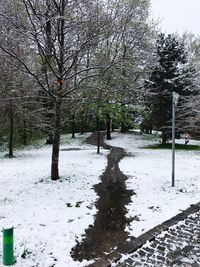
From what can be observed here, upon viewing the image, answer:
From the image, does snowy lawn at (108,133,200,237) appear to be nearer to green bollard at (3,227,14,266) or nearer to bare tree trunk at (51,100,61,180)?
green bollard at (3,227,14,266)

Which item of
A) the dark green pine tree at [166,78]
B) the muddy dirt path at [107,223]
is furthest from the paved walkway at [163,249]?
the dark green pine tree at [166,78]

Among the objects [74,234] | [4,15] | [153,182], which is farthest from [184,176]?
[4,15]

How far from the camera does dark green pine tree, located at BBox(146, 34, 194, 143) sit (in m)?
22.1

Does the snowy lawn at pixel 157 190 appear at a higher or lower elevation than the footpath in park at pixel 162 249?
higher

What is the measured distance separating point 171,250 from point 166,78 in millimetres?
18921

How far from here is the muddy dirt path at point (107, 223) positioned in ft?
17.2

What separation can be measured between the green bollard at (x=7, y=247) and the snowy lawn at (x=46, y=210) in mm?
200

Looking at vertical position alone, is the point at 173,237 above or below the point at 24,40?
below

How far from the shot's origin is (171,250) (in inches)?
207

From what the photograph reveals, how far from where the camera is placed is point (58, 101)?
9.68m

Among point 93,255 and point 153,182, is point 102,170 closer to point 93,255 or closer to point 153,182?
point 153,182

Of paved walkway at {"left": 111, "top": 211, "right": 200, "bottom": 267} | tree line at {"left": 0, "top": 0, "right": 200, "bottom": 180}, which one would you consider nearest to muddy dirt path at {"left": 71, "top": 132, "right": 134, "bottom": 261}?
paved walkway at {"left": 111, "top": 211, "right": 200, "bottom": 267}

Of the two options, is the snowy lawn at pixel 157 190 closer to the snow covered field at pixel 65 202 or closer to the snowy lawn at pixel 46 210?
the snow covered field at pixel 65 202

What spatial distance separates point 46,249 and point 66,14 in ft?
24.9
